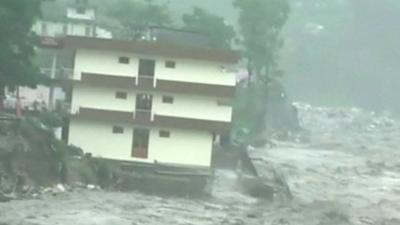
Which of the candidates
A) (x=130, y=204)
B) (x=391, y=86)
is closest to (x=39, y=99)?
(x=130, y=204)

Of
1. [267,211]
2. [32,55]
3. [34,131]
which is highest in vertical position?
[32,55]

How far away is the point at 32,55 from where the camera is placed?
36.3m

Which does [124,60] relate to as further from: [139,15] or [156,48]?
[139,15]

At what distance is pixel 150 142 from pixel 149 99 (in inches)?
72.5

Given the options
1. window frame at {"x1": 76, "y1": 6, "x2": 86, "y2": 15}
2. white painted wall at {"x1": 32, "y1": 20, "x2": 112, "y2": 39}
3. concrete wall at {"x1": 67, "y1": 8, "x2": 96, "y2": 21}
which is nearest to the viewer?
white painted wall at {"x1": 32, "y1": 20, "x2": 112, "y2": 39}

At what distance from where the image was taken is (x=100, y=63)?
3788cm

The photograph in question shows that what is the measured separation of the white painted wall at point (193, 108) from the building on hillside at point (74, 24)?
23999mm

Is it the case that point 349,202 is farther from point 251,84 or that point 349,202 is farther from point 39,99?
point 251,84

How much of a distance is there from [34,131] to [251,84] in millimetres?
36452

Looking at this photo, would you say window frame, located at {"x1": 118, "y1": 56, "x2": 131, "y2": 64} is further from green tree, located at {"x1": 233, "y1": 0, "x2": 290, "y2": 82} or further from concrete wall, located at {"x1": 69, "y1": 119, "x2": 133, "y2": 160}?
green tree, located at {"x1": 233, "y1": 0, "x2": 290, "y2": 82}

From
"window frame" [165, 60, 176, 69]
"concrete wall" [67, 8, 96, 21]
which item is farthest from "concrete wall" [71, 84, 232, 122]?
"concrete wall" [67, 8, 96, 21]

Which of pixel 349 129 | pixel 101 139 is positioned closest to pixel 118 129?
pixel 101 139

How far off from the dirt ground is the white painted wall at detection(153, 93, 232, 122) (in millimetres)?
2962

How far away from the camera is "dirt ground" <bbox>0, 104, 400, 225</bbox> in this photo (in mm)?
28250
